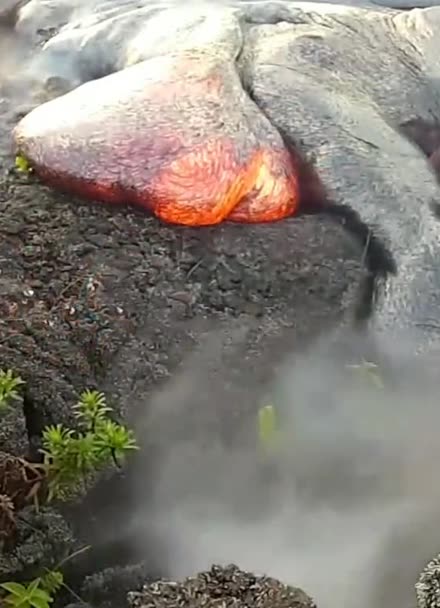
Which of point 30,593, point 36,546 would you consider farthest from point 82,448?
point 30,593

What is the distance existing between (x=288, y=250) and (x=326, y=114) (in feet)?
1.96

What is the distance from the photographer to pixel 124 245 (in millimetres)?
3525

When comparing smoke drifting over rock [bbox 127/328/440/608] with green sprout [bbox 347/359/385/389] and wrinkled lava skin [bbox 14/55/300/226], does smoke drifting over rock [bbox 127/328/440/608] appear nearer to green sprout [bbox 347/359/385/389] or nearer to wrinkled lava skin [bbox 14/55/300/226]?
green sprout [bbox 347/359/385/389]

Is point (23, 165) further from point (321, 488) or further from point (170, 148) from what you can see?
point (321, 488)

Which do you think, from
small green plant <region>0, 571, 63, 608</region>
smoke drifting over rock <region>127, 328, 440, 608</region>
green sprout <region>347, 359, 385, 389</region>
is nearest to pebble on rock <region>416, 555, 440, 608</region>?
smoke drifting over rock <region>127, 328, 440, 608</region>

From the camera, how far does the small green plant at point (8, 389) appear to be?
9.15ft

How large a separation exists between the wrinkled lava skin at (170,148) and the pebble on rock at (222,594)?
5.23ft

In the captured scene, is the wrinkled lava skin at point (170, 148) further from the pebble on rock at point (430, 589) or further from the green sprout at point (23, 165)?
the pebble on rock at point (430, 589)

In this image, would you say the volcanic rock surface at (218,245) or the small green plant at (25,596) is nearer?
the small green plant at (25,596)

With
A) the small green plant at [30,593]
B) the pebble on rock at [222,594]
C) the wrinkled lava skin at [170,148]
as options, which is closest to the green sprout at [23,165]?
the wrinkled lava skin at [170,148]

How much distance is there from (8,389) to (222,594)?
0.89 meters

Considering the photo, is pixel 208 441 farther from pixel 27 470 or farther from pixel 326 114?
pixel 326 114

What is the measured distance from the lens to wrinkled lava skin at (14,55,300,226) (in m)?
3.59

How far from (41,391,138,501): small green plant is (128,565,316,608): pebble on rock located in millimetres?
486
